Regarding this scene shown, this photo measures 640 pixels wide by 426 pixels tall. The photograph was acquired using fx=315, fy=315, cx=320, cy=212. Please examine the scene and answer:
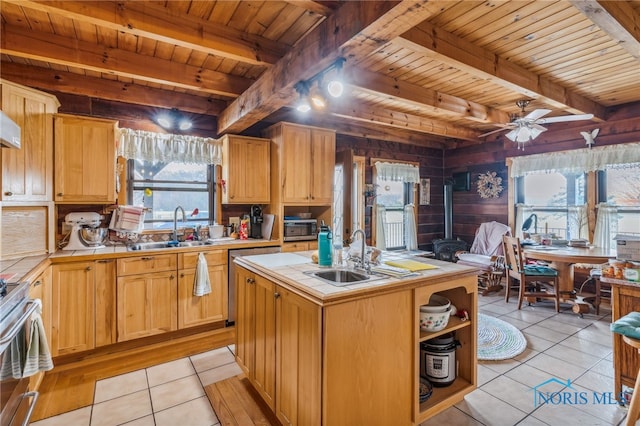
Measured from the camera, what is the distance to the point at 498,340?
3125mm

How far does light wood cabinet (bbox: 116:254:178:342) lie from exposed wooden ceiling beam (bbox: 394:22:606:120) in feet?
9.49

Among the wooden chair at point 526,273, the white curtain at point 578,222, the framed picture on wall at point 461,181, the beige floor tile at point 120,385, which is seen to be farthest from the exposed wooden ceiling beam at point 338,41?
the white curtain at point 578,222

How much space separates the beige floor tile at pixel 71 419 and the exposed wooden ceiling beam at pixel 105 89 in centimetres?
279

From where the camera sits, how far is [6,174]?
7.98ft

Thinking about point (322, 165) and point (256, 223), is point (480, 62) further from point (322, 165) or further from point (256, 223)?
point (256, 223)

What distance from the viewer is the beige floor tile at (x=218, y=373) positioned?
2.50 m

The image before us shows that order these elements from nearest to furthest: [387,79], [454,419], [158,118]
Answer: [454,419] → [387,79] → [158,118]

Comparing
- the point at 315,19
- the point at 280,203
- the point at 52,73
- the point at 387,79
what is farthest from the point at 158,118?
the point at 387,79

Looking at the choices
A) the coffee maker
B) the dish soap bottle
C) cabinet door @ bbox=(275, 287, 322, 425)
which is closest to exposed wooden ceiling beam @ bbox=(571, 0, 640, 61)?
the dish soap bottle

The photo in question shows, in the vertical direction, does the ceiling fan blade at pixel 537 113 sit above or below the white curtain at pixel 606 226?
above

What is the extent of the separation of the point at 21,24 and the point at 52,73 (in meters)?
0.75

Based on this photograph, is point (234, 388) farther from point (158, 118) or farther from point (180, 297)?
point (158, 118)

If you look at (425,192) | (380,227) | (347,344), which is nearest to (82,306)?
(347,344)

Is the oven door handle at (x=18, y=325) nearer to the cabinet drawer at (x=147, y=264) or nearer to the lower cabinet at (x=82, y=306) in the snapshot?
the lower cabinet at (x=82, y=306)
